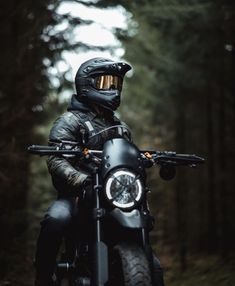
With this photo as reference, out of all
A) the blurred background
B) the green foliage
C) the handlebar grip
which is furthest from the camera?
the green foliage

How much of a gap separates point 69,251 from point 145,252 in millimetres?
1016

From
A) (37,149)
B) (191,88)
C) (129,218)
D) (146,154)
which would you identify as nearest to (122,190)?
(129,218)

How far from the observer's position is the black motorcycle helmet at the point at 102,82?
4855mm

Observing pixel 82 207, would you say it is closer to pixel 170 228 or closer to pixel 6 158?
pixel 6 158

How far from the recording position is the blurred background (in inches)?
336

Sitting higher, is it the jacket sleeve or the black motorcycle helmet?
the black motorcycle helmet

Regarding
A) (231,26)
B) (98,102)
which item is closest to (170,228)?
(231,26)

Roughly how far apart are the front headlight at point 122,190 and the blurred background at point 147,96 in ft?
12.0

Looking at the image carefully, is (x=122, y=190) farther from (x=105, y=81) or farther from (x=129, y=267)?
(x=105, y=81)

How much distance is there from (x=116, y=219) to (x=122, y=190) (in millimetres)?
237

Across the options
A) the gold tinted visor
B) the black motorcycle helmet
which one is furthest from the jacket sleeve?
the gold tinted visor

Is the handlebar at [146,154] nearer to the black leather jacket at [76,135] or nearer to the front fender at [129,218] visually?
the black leather jacket at [76,135]

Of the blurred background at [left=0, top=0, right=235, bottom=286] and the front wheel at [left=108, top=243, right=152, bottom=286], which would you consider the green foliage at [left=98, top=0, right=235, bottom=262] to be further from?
the front wheel at [left=108, top=243, right=152, bottom=286]

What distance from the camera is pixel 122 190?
12.1 ft
